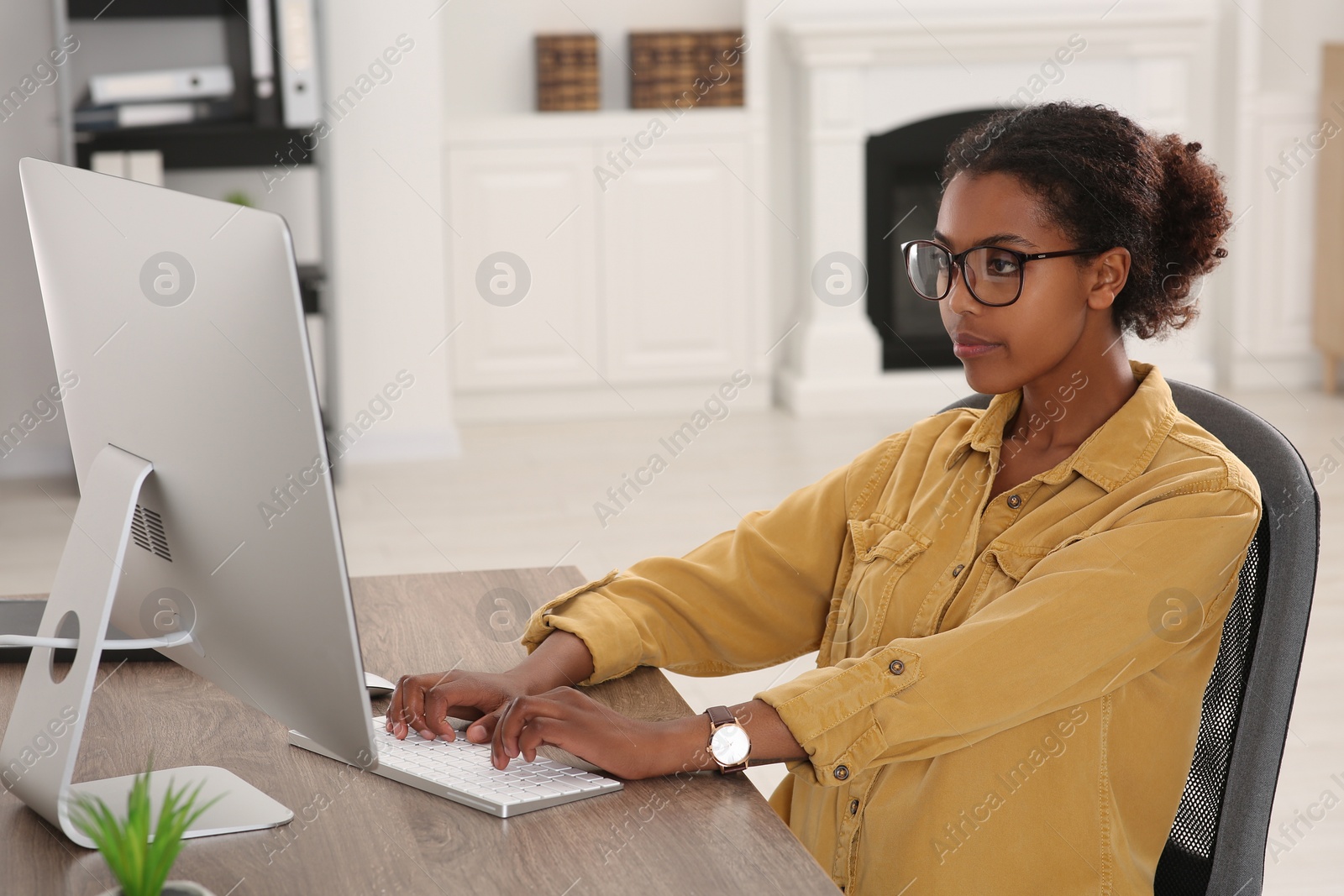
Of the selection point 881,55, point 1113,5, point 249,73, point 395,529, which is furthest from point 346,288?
point 1113,5

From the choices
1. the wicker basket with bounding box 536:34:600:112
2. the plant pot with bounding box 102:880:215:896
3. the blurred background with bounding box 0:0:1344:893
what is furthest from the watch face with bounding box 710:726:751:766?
the wicker basket with bounding box 536:34:600:112

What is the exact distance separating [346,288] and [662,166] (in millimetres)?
1191

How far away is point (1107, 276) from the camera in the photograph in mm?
1295

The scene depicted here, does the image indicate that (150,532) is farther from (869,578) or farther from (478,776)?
(869,578)

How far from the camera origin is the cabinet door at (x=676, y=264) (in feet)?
16.7

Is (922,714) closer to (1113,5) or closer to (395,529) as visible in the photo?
(395,529)

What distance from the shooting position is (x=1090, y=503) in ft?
4.06

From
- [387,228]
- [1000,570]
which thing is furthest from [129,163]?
[1000,570]

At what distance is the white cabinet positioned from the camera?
503 cm

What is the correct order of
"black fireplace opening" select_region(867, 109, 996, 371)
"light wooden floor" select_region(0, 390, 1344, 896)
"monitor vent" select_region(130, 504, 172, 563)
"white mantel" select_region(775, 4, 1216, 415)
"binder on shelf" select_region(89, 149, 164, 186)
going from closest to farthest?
"monitor vent" select_region(130, 504, 172, 563)
"light wooden floor" select_region(0, 390, 1344, 896)
"binder on shelf" select_region(89, 149, 164, 186)
"white mantel" select_region(775, 4, 1216, 415)
"black fireplace opening" select_region(867, 109, 996, 371)

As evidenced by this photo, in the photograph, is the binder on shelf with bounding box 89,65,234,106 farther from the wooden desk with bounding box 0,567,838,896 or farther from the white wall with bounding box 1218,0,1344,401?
the white wall with bounding box 1218,0,1344,401

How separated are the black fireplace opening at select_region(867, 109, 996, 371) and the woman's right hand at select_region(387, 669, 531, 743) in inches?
169

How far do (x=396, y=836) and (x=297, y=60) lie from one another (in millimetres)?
3604

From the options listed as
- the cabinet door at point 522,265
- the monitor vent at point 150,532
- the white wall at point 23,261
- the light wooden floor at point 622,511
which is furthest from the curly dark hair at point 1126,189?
the cabinet door at point 522,265
